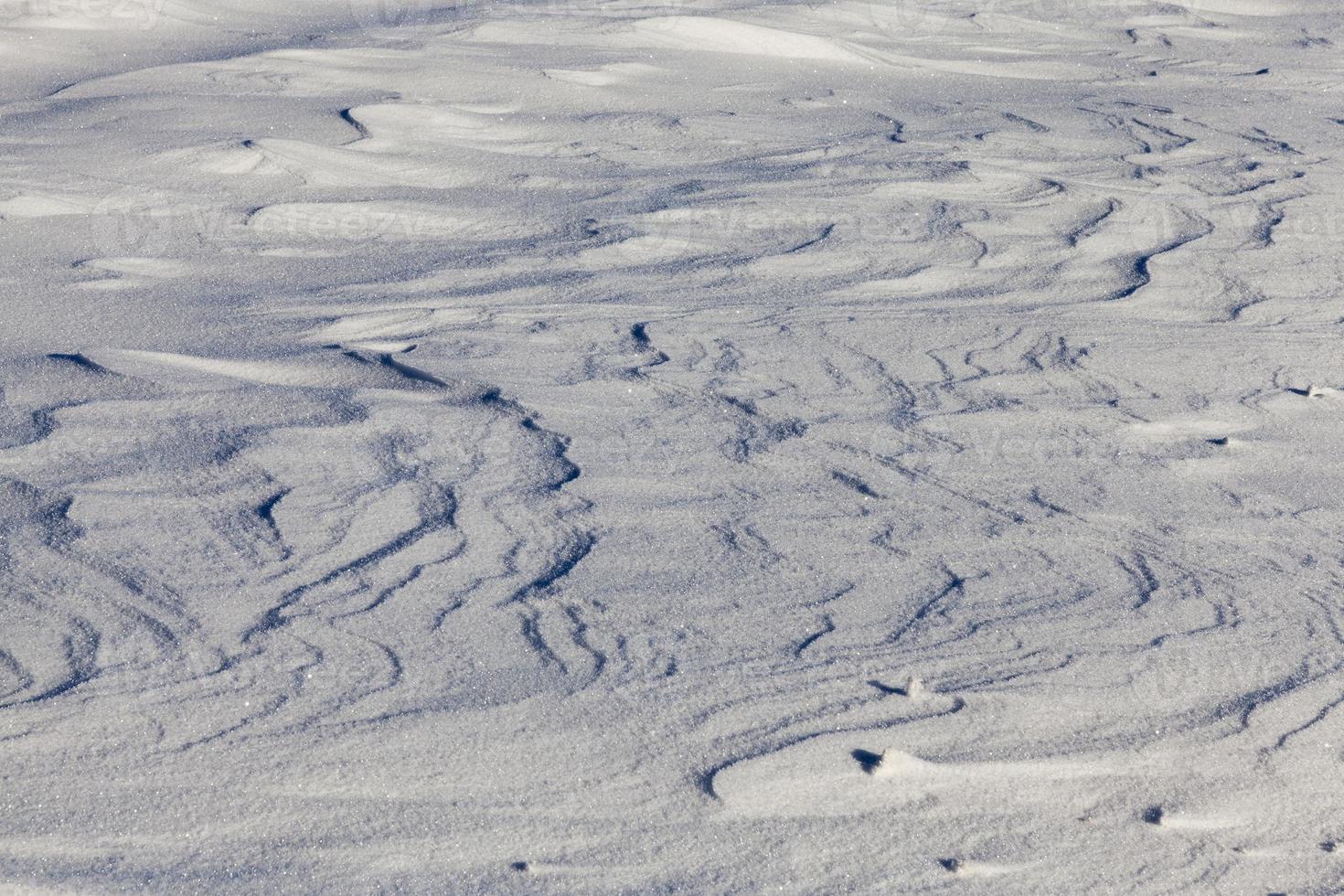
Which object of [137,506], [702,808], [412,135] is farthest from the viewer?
[412,135]

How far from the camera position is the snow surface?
204 cm

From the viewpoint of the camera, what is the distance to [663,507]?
2938 millimetres

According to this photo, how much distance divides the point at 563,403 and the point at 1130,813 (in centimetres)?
173

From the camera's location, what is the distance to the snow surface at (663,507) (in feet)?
6.68

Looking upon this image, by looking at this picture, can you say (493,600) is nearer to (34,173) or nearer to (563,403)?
(563,403)

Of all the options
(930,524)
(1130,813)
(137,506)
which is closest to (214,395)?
(137,506)

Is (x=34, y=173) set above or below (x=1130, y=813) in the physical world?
above

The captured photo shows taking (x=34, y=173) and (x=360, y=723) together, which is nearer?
(x=360, y=723)

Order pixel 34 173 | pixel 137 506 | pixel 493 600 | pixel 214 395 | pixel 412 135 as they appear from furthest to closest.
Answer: pixel 412 135 → pixel 34 173 → pixel 214 395 → pixel 137 506 → pixel 493 600

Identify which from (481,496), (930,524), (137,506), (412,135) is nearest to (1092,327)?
(930,524)

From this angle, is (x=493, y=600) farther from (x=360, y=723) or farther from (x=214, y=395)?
(x=214, y=395)

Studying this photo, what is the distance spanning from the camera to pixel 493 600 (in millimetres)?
2566

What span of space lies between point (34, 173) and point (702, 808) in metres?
4.24

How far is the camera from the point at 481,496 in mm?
2951
